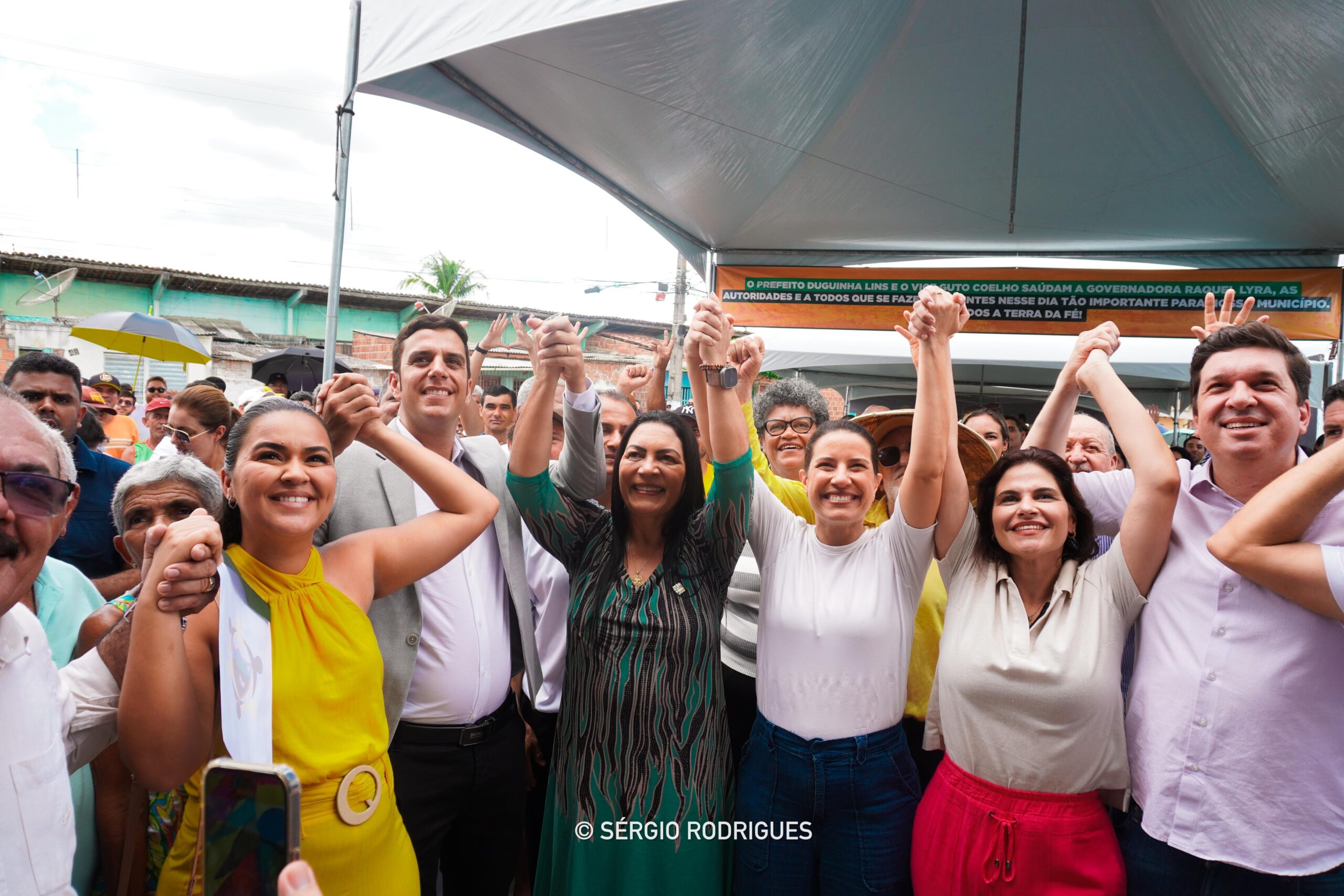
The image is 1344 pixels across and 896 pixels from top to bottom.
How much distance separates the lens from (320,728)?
1.66 m

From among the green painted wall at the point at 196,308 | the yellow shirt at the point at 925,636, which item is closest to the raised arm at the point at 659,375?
the yellow shirt at the point at 925,636

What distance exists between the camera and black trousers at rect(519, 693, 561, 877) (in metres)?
2.64

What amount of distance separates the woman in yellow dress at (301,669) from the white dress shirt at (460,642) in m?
0.33

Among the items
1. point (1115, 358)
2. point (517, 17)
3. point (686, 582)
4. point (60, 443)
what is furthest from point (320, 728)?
point (1115, 358)

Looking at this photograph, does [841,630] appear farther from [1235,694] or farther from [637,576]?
[1235,694]

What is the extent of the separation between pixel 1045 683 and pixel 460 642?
5.36ft

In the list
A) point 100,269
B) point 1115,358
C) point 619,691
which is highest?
A: point 100,269

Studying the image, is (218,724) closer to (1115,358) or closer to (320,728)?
(320,728)

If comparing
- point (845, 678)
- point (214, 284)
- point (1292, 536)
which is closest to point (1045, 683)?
point (845, 678)

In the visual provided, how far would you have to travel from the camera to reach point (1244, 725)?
179 cm

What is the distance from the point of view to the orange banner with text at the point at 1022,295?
6.97 m

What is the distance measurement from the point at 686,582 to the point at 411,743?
92 cm

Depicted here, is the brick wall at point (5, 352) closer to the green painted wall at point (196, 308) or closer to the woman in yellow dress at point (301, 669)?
the green painted wall at point (196, 308)

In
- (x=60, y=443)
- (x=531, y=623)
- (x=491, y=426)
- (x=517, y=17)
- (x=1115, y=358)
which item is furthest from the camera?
(x=1115, y=358)
